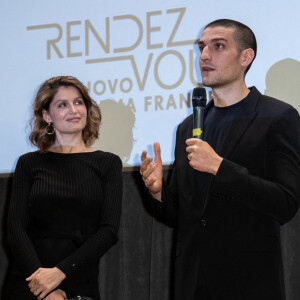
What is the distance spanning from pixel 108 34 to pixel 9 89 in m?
0.82

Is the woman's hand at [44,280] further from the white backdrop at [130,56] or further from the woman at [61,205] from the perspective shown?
the white backdrop at [130,56]

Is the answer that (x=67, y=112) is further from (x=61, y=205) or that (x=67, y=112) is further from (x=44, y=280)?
(x=44, y=280)

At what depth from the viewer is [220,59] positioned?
7.20ft

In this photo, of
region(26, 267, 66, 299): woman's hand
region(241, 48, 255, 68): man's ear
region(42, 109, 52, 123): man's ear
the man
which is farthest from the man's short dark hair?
region(26, 267, 66, 299): woman's hand

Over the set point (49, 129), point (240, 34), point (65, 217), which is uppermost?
point (240, 34)

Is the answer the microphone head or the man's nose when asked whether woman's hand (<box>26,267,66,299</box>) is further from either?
the man's nose

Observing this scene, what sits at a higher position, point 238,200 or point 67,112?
point 67,112

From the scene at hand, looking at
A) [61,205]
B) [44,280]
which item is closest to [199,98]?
[61,205]

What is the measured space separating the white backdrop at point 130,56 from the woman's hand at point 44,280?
49.1 inches

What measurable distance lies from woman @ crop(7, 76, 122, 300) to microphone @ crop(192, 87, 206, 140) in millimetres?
750

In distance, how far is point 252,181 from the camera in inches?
71.3

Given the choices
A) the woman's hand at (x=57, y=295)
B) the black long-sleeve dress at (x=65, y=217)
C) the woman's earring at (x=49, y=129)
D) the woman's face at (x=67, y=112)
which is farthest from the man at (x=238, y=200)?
the woman's earring at (x=49, y=129)

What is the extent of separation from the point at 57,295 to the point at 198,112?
102 centimetres

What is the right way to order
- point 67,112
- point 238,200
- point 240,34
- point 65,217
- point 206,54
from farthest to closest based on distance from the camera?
1. point 67,112
2. point 65,217
3. point 240,34
4. point 206,54
5. point 238,200
